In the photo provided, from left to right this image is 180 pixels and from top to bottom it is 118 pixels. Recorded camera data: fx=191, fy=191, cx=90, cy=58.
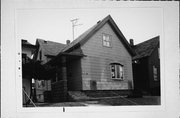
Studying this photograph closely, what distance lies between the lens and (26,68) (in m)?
2.77

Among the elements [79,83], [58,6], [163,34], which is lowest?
[79,83]

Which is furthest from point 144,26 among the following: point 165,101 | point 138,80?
point 165,101

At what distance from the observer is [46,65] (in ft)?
9.04

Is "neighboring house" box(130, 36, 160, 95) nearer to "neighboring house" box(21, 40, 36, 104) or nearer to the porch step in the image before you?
the porch step

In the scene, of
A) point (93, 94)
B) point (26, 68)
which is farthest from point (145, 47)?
point (26, 68)

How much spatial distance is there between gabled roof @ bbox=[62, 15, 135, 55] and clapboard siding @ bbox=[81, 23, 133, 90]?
4 centimetres

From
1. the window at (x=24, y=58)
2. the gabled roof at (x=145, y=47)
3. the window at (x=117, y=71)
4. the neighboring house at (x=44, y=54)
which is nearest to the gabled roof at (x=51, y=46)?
the neighboring house at (x=44, y=54)

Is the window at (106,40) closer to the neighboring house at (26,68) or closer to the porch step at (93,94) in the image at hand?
the porch step at (93,94)

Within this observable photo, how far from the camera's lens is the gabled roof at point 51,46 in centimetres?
275

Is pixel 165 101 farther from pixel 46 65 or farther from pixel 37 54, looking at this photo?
pixel 37 54

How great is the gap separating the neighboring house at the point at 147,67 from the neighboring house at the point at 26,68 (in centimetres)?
150

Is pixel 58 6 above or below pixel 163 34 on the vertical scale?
above

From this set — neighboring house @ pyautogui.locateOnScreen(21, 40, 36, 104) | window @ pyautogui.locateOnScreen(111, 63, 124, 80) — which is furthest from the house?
neighboring house @ pyautogui.locateOnScreen(21, 40, 36, 104)

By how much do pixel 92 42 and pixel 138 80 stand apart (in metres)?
0.86
